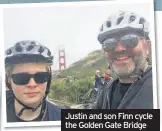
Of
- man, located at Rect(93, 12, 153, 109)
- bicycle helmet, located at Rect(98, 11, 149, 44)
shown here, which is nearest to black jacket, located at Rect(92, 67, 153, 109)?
man, located at Rect(93, 12, 153, 109)

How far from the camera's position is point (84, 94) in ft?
3.06

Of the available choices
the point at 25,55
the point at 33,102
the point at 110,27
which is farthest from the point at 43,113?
the point at 110,27

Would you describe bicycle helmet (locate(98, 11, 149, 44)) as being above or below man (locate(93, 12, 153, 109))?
above

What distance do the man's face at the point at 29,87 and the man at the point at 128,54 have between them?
154 mm

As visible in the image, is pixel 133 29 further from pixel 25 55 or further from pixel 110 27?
pixel 25 55

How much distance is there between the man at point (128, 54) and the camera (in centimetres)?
93

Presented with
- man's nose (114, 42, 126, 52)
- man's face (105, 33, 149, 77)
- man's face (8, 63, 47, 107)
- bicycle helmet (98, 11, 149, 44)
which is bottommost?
man's face (8, 63, 47, 107)

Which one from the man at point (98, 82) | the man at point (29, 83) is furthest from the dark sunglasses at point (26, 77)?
the man at point (98, 82)

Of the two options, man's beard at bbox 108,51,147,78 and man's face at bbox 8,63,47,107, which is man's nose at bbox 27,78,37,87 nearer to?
man's face at bbox 8,63,47,107

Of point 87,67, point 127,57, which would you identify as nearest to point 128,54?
point 127,57

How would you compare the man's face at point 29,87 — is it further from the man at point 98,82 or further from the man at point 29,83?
the man at point 98,82

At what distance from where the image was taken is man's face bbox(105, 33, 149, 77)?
0.93 meters

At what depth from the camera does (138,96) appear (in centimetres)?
93

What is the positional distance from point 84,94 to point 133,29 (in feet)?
0.69
